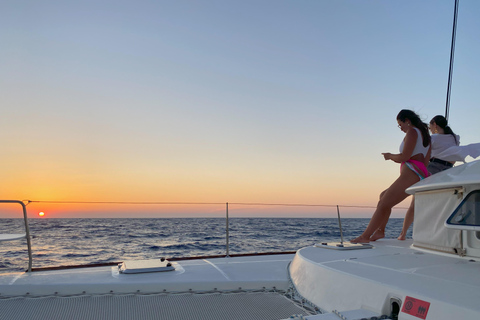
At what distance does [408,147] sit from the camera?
304 centimetres

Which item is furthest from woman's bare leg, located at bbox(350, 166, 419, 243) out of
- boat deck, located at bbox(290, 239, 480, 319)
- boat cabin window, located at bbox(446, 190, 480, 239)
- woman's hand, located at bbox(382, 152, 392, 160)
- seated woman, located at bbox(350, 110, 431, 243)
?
boat cabin window, located at bbox(446, 190, 480, 239)

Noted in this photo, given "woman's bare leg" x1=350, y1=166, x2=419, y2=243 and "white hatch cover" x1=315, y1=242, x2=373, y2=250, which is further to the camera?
"woman's bare leg" x1=350, y1=166, x2=419, y2=243

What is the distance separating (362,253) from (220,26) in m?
6.29

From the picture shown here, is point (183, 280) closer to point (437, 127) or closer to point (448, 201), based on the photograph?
point (448, 201)

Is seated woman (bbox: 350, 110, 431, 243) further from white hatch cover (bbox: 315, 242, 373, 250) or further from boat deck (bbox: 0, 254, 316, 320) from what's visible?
boat deck (bbox: 0, 254, 316, 320)

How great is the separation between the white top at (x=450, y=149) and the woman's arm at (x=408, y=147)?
1.78ft

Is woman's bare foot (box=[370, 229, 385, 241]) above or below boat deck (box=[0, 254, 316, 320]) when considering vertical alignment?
above

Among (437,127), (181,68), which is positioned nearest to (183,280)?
(437,127)

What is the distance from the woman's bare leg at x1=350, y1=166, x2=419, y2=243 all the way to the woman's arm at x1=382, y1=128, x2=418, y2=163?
88 mm

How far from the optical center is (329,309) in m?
1.93

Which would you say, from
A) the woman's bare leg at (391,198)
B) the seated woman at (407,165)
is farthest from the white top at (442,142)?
the woman's bare leg at (391,198)

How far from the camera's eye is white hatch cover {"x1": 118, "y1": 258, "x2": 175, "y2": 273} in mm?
2757

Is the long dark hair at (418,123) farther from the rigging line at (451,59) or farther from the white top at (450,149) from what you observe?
the rigging line at (451,59)

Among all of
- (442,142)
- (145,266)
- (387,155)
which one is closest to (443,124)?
(442,142)
